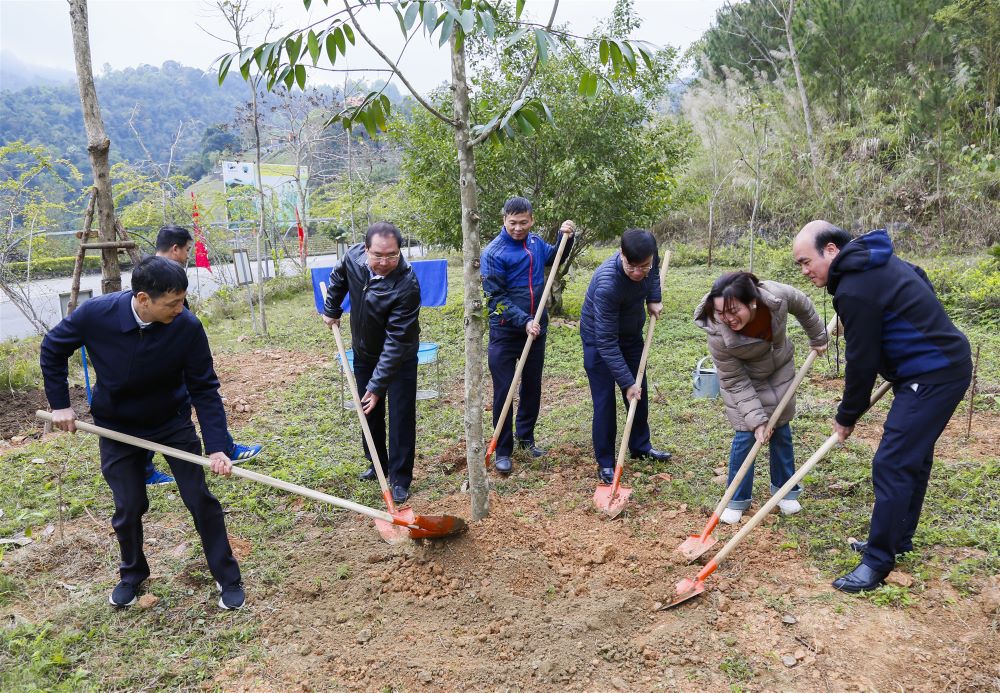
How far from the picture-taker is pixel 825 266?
2.88m

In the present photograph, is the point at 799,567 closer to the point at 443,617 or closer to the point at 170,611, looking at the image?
the point at 443,617

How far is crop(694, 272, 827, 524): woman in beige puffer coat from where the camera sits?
3160mm

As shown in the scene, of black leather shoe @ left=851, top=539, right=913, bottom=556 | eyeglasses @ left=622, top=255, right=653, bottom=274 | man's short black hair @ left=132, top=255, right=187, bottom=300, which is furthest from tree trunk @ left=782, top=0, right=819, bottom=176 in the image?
man's short black hair @ left=132, top=255, right=187, bottom=300

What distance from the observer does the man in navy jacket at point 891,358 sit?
8.85 ft

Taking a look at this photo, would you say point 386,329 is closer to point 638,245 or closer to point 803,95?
point 638,245

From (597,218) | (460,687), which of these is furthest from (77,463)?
(597,218)

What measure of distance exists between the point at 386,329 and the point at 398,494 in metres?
1.05

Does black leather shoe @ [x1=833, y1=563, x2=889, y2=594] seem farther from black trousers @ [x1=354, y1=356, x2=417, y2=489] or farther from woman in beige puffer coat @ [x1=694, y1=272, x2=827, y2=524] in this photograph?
black trousers @ [x1=354, y1=356, x2=417, y2=489]

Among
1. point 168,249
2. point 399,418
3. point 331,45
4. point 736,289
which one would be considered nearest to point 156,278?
point 331,45

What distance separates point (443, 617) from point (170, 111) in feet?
152

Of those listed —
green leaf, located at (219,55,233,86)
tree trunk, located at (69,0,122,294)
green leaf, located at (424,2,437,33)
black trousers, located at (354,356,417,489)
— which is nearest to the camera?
green leaf, located at (424,2,437,33)

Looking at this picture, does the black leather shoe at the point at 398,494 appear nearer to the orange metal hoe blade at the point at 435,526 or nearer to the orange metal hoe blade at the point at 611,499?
the orange metal hoe blade at the point at 435,526

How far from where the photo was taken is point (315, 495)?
10.1 feet

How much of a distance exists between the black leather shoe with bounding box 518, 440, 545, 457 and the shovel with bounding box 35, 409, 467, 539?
1.30 metres
